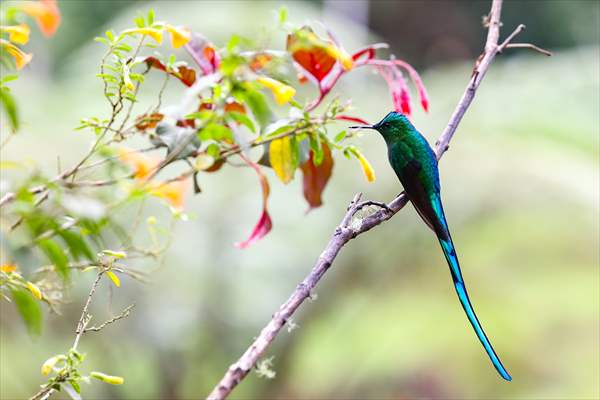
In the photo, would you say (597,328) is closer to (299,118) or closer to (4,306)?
(4,306)

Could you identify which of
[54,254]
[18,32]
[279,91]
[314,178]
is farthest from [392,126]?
[54,254]

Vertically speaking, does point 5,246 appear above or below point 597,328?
above

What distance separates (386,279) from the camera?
3.96 meters

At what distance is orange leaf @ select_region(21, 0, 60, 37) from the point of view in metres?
0.56

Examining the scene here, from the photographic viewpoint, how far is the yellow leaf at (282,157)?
742 mm

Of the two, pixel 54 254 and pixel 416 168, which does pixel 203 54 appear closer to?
pixel 416 168

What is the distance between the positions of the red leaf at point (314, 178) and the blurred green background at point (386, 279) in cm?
234

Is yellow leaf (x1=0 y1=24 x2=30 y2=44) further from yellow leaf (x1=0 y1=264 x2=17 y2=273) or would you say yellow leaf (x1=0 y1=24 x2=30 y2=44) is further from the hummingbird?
the hummingbird

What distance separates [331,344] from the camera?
4312mm

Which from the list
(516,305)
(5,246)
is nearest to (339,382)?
(516,305)

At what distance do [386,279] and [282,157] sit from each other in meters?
3.28

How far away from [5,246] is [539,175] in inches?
129

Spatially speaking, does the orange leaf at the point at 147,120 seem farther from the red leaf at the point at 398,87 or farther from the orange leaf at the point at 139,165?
the red leaf at the point at 398,87

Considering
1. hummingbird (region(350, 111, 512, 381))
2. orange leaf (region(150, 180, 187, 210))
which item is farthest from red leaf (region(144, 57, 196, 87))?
hummingbird (region(350, 111, 512, 381))
